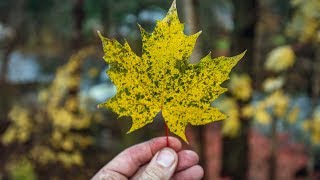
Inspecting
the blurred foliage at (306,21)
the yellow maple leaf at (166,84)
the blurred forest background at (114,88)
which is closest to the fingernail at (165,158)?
the yellow maple leaf at (166,84)

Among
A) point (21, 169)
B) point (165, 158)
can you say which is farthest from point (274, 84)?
point (165, 158)

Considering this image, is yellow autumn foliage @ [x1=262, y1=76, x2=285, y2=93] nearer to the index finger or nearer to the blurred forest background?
the blurred forest background

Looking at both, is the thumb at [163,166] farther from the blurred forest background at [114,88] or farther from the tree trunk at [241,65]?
the tree trunk at [241,65]

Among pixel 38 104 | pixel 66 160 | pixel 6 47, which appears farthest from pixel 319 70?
pixel 6 47

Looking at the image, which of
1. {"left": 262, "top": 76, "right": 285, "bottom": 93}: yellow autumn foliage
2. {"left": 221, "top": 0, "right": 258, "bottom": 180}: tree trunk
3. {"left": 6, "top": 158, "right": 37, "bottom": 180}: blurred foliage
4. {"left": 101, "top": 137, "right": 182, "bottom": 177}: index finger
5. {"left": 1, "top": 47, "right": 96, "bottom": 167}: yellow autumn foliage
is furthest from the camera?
{"left": 6, "top": 158, "right": 37, "bottom": 180}: blurred foliage

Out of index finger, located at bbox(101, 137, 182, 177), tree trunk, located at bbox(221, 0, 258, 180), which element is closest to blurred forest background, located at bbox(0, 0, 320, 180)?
tree trunk, located at bbox(221, 0, 258, 180)

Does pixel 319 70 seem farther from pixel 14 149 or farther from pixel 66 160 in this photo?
pixel 14 149

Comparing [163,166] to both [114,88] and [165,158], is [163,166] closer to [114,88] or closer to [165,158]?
[165,158]
